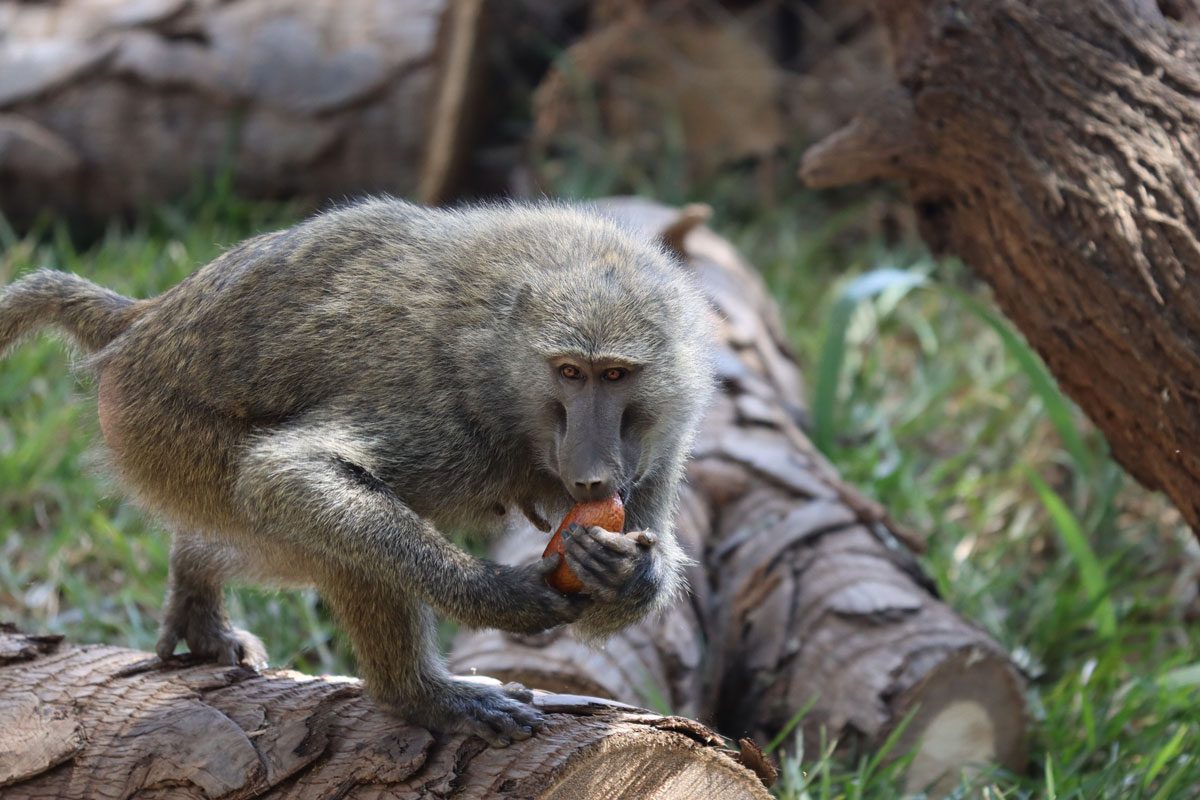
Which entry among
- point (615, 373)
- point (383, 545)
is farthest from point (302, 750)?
point (615, 373)

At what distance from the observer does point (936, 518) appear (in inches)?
194

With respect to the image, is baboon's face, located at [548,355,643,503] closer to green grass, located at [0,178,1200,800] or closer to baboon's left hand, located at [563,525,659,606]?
baboon's left hand, located at [563,525,659,606]

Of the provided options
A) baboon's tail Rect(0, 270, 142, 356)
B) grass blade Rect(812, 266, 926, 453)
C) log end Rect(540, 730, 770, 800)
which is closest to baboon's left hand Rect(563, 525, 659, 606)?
log end Rect(540, 730, 770, 800)

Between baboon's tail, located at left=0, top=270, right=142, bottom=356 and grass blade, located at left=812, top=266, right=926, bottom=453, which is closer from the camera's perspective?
baboon's tail, located at left=0, top=270, right=142, bottom=356

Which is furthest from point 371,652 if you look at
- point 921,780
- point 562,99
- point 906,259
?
point 562,99

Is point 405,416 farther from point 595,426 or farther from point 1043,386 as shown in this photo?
point 1043,386

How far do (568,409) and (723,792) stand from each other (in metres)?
0.85

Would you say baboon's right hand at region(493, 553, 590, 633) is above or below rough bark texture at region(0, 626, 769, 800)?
above

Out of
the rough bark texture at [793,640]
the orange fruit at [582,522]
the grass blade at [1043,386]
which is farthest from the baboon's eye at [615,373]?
the grass blade at [1043,386]

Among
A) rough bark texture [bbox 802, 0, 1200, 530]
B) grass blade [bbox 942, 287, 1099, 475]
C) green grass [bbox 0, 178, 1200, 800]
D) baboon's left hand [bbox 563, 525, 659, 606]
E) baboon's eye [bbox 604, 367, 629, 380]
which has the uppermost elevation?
rough bark texture [bbox 802, 0, 1200, 530]

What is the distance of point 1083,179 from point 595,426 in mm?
1459

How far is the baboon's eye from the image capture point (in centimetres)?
282

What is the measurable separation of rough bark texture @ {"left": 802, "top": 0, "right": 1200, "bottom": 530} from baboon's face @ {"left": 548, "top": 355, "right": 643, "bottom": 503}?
122cm

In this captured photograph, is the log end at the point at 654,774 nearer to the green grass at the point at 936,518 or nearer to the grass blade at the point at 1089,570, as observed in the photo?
the green grass at the point at 936,518
